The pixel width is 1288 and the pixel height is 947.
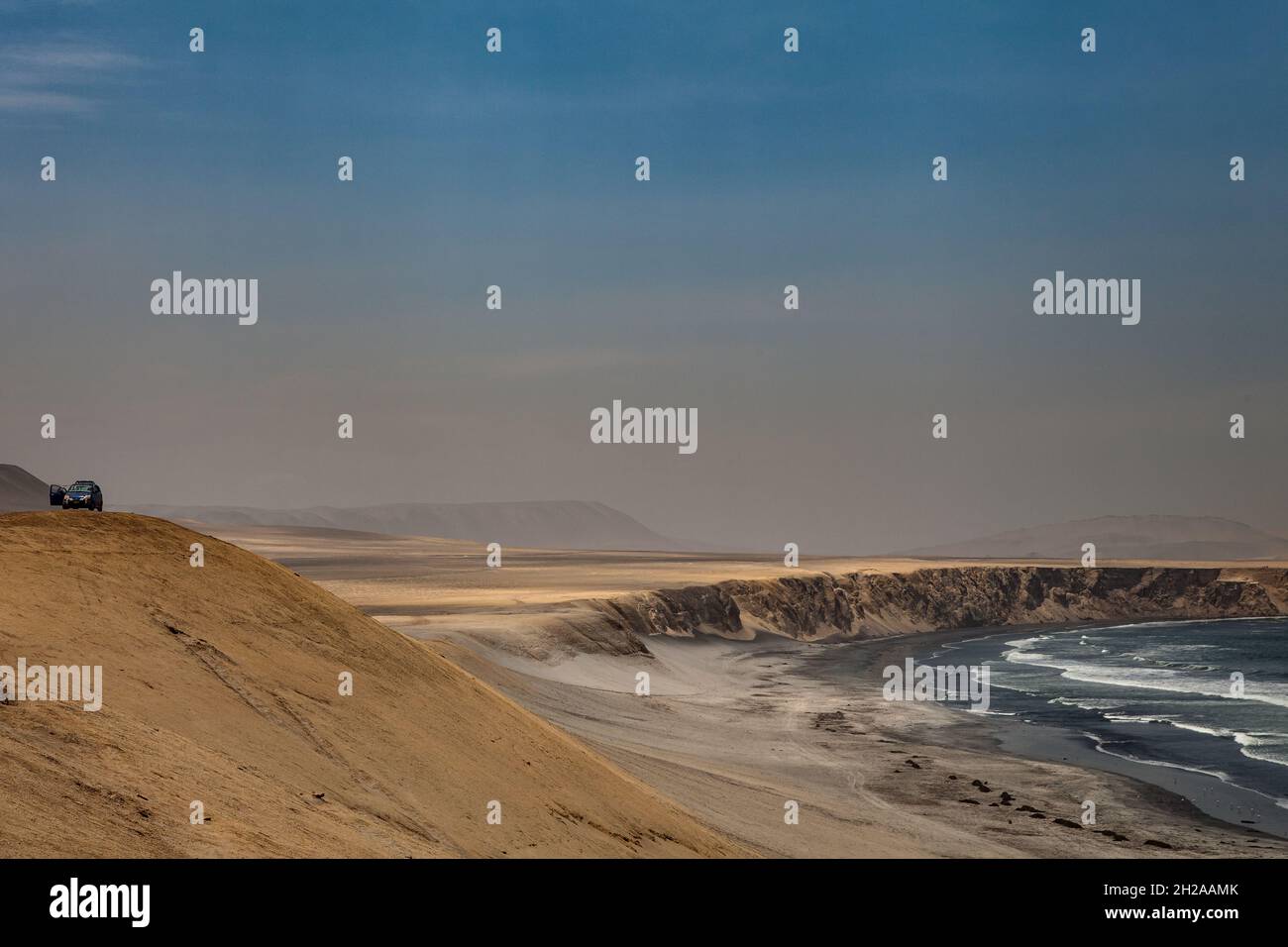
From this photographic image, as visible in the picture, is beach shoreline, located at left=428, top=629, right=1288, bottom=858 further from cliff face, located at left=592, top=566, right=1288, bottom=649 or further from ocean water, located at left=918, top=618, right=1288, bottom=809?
cliff face, located at left=592, top=566, right=1288, bottom=649

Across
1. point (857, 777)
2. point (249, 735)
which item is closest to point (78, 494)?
point (249, 735)

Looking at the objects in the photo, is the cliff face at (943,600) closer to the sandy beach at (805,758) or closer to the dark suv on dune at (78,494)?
the sandy beach at (805,758)

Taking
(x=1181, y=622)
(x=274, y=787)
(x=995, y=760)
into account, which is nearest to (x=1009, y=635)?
(x=1181, y=622)

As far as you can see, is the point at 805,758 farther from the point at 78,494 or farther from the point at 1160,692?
the point at 1160,692

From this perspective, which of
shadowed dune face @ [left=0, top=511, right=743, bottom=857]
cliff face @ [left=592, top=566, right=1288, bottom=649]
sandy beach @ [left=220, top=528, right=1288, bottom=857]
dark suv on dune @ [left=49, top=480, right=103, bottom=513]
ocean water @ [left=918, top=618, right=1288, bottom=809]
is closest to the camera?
shadowed dune face @ [left=0, top=511, right=743, bottom=857]

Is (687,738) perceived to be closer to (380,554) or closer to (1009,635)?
(1009,635)

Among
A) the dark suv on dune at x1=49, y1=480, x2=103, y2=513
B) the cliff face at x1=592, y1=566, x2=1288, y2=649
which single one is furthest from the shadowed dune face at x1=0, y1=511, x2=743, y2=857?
the cliff face at x1=592, y1=566, x2=1288, y2=649

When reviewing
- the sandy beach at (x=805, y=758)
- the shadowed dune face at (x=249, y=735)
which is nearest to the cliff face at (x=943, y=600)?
the sandy beach at (x=805, y=758)
